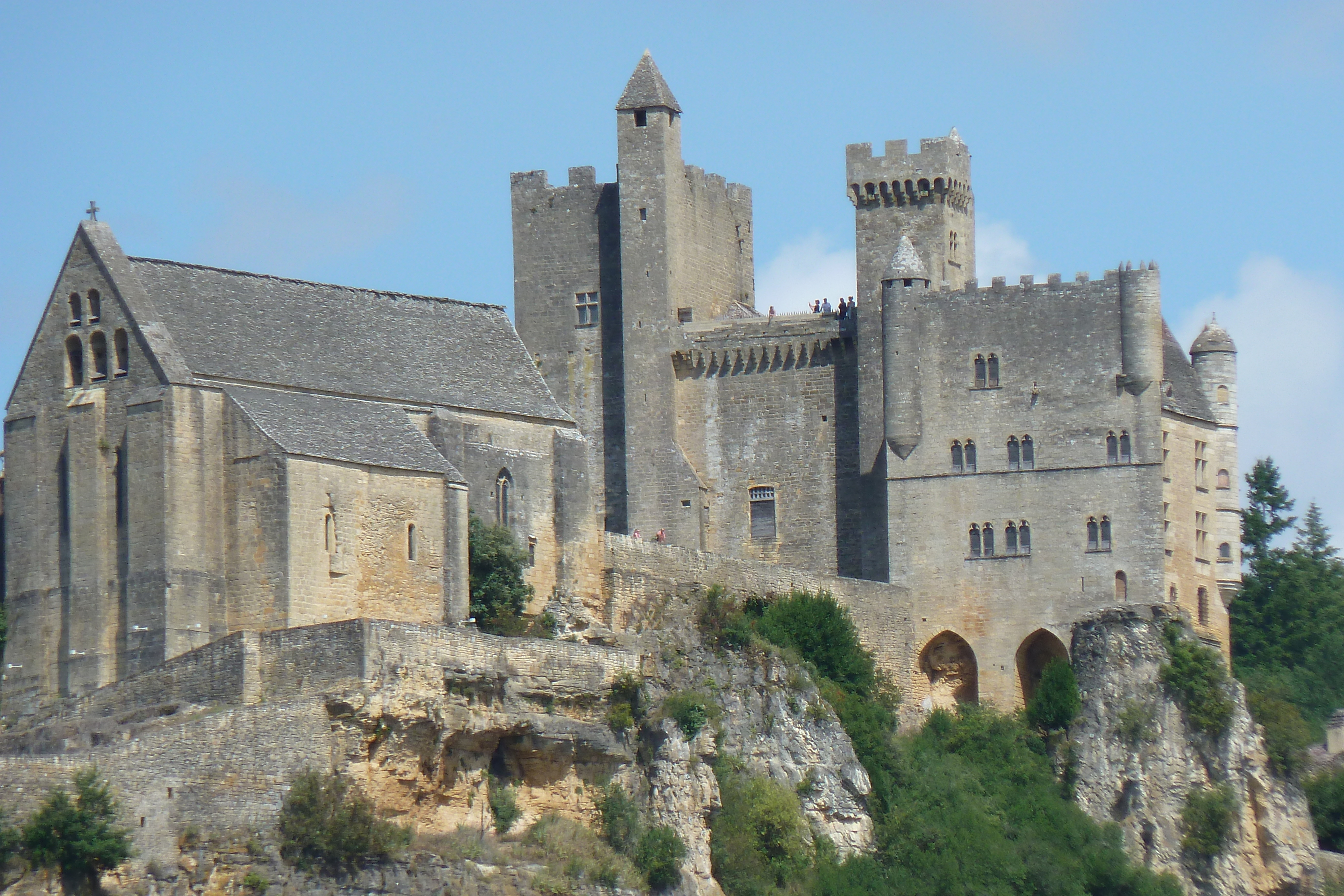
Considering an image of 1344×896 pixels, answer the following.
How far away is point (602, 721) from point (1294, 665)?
31212 millimetres

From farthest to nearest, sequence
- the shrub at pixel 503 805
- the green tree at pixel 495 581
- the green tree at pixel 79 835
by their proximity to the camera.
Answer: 1. the green tree at pixel 495 581
2. the shrub at pixel 503 805
3. the green tree at pixel 79 835

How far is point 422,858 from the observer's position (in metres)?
60.9

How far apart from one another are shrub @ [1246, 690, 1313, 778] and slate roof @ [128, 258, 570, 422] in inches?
763

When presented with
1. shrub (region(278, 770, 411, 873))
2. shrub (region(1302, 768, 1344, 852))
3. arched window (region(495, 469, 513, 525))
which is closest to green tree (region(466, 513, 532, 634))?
arched window (region(495, 469, 513, 525))

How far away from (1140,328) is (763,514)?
1144cm

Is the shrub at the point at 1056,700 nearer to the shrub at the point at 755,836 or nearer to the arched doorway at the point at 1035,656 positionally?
the arched doorway at the point at 1035,656

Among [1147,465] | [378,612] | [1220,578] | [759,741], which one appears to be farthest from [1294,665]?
[378,612]

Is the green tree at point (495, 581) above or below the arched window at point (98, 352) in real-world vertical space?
below

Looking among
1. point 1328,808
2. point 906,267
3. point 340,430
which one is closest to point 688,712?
point 340,430

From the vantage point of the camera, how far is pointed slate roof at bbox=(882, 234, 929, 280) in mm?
80750

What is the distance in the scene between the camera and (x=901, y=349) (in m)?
80.3

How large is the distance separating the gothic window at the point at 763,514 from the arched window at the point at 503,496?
32.9 feet

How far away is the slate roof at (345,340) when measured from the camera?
7044cm

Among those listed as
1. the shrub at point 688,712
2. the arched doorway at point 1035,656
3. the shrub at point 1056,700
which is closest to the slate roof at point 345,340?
the shrub at point 688,712
